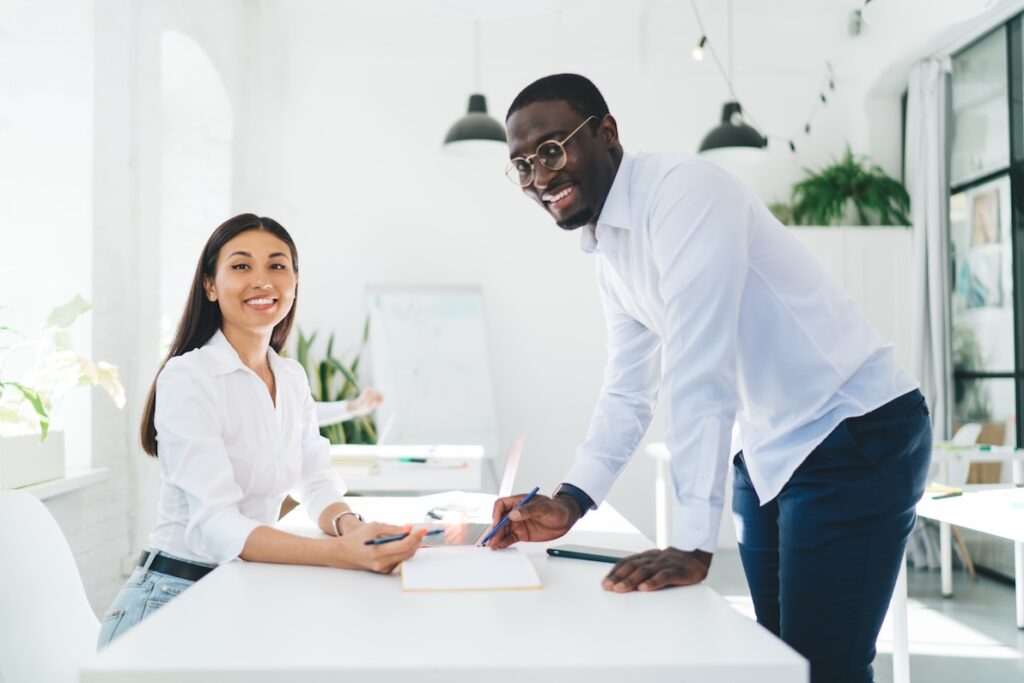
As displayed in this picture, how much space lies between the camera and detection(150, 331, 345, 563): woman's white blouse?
1.50 metres

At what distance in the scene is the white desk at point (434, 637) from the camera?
2.90ft

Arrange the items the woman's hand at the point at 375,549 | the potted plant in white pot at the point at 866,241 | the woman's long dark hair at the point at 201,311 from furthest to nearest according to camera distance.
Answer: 1. the potted plant in white pot at the point at 866,241
2. the woman's long dark hair at the point at 201,311
3. the woman's hand at the point at 375,549

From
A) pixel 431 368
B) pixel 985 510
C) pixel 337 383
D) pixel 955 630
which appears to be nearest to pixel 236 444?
pixel 985 510

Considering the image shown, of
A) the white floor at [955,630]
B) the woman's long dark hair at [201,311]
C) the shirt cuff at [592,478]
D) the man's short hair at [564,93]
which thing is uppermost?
the man's short hair at [564,93]

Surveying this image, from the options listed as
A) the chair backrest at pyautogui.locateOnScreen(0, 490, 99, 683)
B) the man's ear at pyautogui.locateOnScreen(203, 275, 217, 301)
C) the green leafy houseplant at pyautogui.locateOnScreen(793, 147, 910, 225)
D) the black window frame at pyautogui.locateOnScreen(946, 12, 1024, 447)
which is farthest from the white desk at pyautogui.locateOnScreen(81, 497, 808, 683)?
the green leafy houseplant at pyautogui.locateOnScreen(793, 147, 910, 225)

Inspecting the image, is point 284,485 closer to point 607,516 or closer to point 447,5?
point 607,516

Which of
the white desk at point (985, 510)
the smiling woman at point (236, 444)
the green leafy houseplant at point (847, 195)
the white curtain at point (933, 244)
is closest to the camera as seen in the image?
the smiling woman at point (236, 444)

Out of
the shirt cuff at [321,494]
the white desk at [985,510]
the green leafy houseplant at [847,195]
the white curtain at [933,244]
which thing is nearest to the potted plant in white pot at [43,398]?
the shirt cuff at [321,494]

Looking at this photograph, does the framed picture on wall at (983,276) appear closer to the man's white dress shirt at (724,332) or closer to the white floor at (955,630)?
the white floor at (955,630)

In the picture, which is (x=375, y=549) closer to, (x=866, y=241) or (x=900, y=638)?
(x=900, y=638)

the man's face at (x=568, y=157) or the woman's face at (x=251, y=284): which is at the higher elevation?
the man's face at (x=568, y=157)

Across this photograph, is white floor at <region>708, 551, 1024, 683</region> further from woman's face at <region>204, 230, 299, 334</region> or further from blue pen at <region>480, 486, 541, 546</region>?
woman's face at <region>204, 230, 299, 334</region>

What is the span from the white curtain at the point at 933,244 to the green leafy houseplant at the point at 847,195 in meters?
0.19

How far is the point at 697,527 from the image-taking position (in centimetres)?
120
